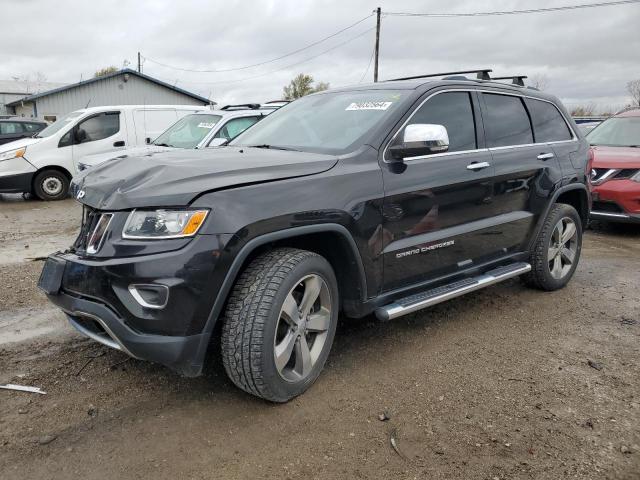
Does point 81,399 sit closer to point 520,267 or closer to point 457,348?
point 457,348

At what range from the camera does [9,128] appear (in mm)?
15961

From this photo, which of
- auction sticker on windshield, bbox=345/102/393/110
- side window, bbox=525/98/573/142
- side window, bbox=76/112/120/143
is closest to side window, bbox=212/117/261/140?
side window, bbox=76/112/120/143

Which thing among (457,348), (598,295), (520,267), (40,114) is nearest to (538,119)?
(520,267)

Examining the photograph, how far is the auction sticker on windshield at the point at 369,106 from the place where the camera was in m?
3.58

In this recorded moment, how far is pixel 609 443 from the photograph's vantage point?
8.71 feet

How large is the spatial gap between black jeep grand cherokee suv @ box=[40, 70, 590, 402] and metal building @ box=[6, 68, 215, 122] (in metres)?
29.7

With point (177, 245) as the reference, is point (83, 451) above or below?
below

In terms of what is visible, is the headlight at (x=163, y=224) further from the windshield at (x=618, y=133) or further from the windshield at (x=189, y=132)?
the windshield at (x=618, y=133)

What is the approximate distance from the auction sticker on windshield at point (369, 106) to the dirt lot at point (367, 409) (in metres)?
1.61

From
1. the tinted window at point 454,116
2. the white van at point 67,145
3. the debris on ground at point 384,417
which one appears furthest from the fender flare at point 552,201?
the white van at point 67,145

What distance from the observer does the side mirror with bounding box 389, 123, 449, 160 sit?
3.21 meters

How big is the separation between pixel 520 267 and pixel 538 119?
138 centimetres

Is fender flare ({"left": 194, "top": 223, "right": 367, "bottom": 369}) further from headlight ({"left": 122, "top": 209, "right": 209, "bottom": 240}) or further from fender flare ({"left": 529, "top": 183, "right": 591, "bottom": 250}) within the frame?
fender flare ({"left": 529, "top": 183, "right": 591, "bottom": 250})

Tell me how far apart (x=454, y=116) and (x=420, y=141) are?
87 centimetres
